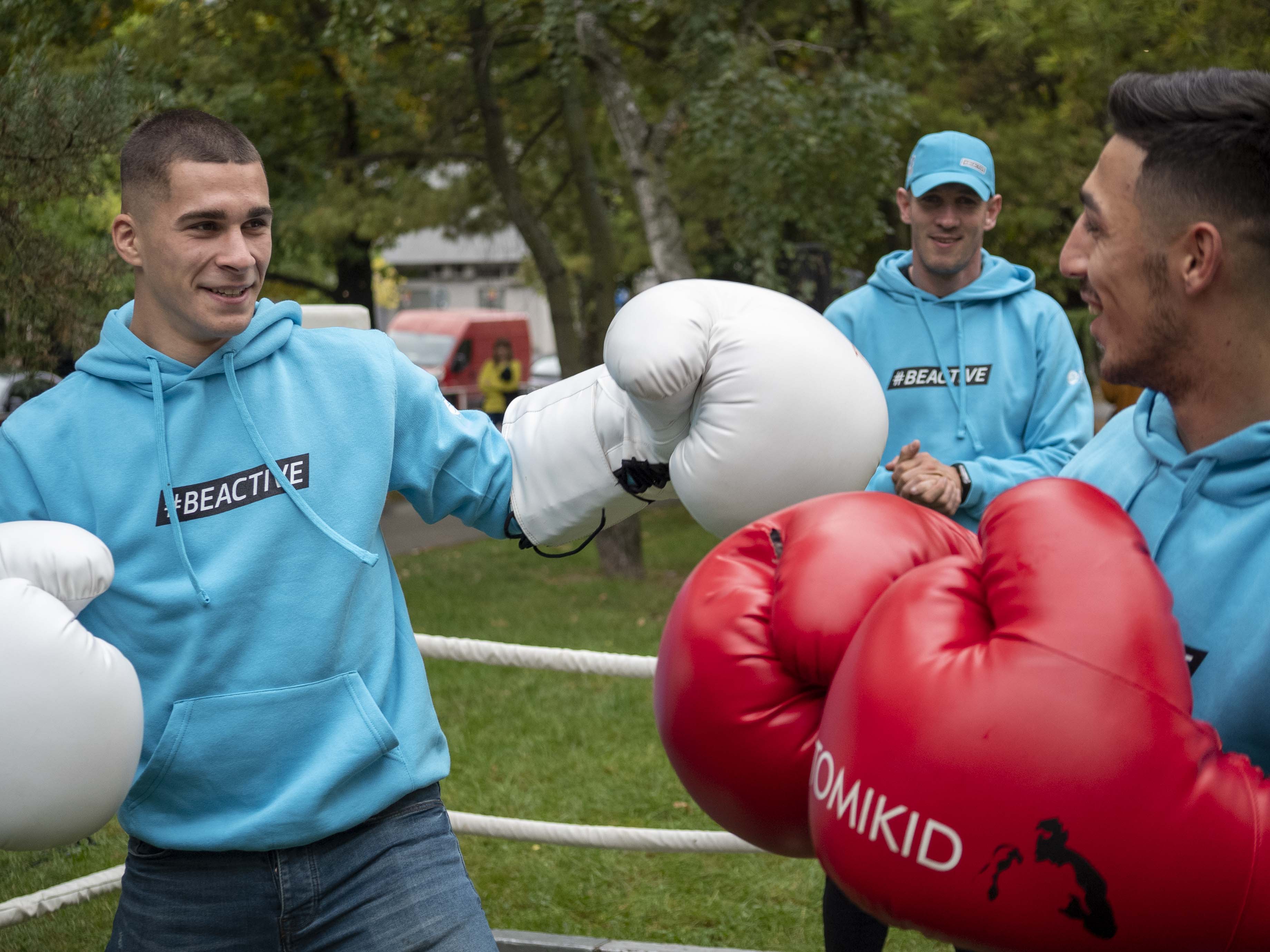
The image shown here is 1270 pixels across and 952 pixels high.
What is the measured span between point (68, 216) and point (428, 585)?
5.41m

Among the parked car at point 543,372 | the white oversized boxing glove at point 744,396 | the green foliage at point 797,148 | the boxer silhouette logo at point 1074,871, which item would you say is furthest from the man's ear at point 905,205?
the parked car at point 543,372

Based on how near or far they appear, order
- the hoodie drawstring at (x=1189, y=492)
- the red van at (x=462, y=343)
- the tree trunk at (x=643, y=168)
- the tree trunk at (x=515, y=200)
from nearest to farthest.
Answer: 1. the hoodie drawstring at (x=1189, y=492)
2. the tree trunk at (x=643, y=168)
3. the tree trunk at (x=515, y=200)
4. the red van at (x=462, y=343)

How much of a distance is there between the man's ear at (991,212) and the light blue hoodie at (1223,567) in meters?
1.94

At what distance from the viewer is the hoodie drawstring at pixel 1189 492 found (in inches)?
59.3

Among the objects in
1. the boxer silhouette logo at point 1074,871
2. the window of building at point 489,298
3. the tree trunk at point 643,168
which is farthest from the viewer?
the window of building at point 489,298

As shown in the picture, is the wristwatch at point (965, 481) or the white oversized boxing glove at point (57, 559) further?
the wristwatch at point (965, 481)

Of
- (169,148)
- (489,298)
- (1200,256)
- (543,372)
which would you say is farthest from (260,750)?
(489,298)

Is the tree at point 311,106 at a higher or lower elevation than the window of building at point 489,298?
higher

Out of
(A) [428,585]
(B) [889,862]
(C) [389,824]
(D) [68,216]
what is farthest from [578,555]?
(B) [889,862]

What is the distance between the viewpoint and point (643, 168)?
777 cm

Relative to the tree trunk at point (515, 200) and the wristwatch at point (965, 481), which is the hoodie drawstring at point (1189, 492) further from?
the tree trunk at point (515, 200)

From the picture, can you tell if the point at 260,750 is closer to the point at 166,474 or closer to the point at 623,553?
the point at 166,474

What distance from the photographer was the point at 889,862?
4.22 ft

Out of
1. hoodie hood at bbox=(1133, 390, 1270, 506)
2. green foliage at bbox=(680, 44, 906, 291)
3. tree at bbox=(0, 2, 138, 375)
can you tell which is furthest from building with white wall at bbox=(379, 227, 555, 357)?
hoodie hood at bbox=(1133, 390, 1270, 506)
